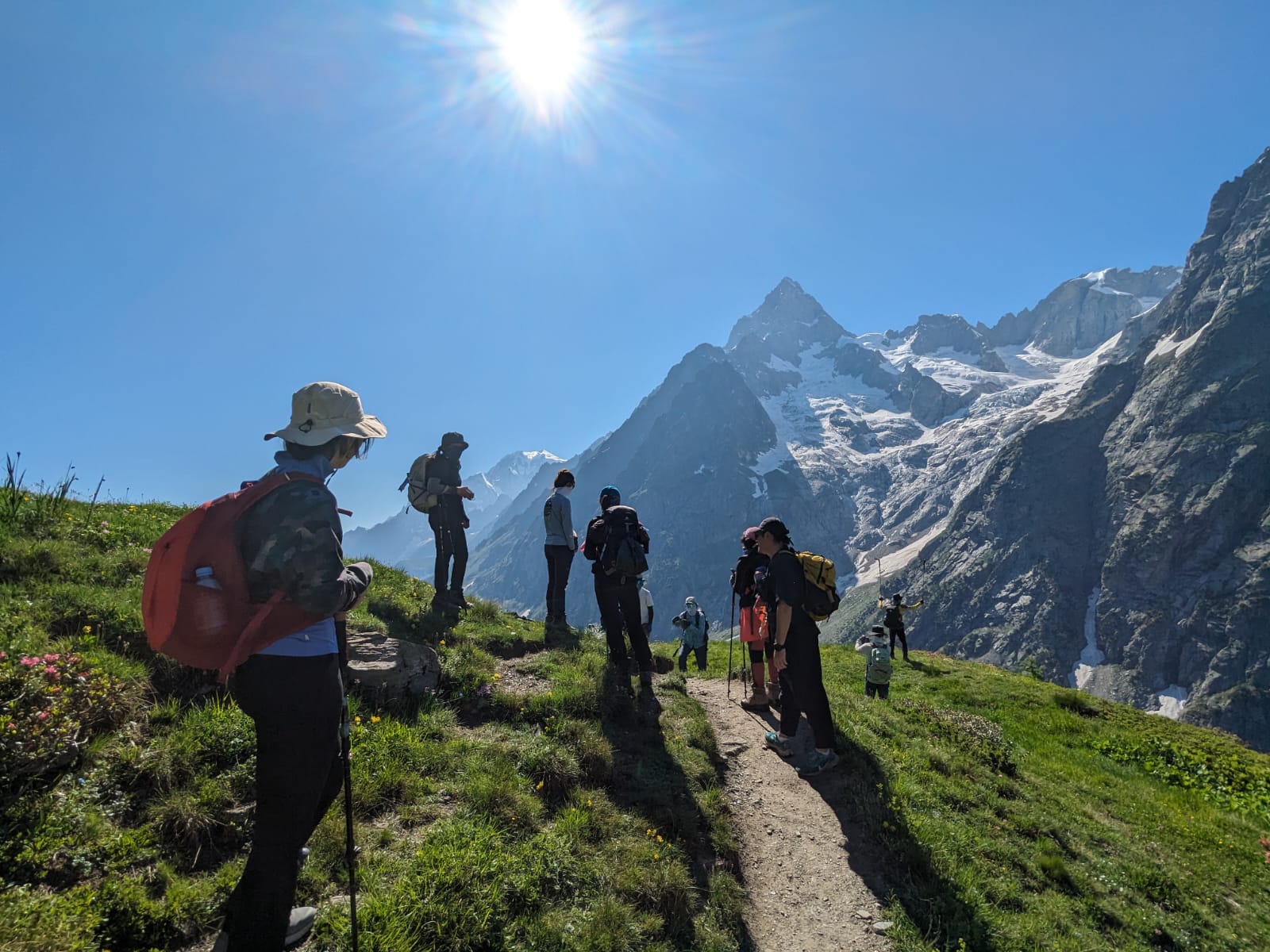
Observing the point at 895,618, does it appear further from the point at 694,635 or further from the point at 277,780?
the point at 277,780

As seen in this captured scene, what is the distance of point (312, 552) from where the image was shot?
3.83 metres

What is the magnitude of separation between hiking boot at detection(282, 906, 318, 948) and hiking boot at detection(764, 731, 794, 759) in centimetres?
766

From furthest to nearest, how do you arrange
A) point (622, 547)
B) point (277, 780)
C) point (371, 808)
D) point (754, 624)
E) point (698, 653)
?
point (698, 653) < point (754, 624) < point (622, 547) < point (371, 808) < point (277, 780)

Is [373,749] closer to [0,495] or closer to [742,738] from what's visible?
[742,738]

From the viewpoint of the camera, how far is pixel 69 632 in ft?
24.4

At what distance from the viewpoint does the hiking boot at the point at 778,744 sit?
9.99 meters

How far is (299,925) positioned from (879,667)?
17.0m

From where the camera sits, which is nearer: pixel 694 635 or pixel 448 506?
pixel 448 506

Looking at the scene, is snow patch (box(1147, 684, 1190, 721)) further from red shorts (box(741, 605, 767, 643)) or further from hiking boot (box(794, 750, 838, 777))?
hiking boot (box(794, 750, 838, 777))

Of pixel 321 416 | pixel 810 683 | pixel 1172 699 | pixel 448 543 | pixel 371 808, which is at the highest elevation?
pixel 448 543

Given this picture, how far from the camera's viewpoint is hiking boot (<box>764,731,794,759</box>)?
32.8 feet

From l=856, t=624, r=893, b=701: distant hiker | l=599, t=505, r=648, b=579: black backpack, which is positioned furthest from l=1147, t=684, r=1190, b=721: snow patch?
l=599, t=505, r=648, b=579: black backpack

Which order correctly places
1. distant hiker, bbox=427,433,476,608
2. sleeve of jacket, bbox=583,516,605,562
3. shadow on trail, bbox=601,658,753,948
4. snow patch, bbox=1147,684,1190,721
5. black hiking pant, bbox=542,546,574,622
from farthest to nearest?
snow patch, bbox=1147,684,1190,721
black hiking pant, bbox=542,546,574,622
distant hiker, bbox=427,433,476,608
sleeve of jacket, bbox=583,516,605,562
shadow on trail, bbox=601,658,753,948

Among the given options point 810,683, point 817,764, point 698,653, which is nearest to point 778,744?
point 817,764
